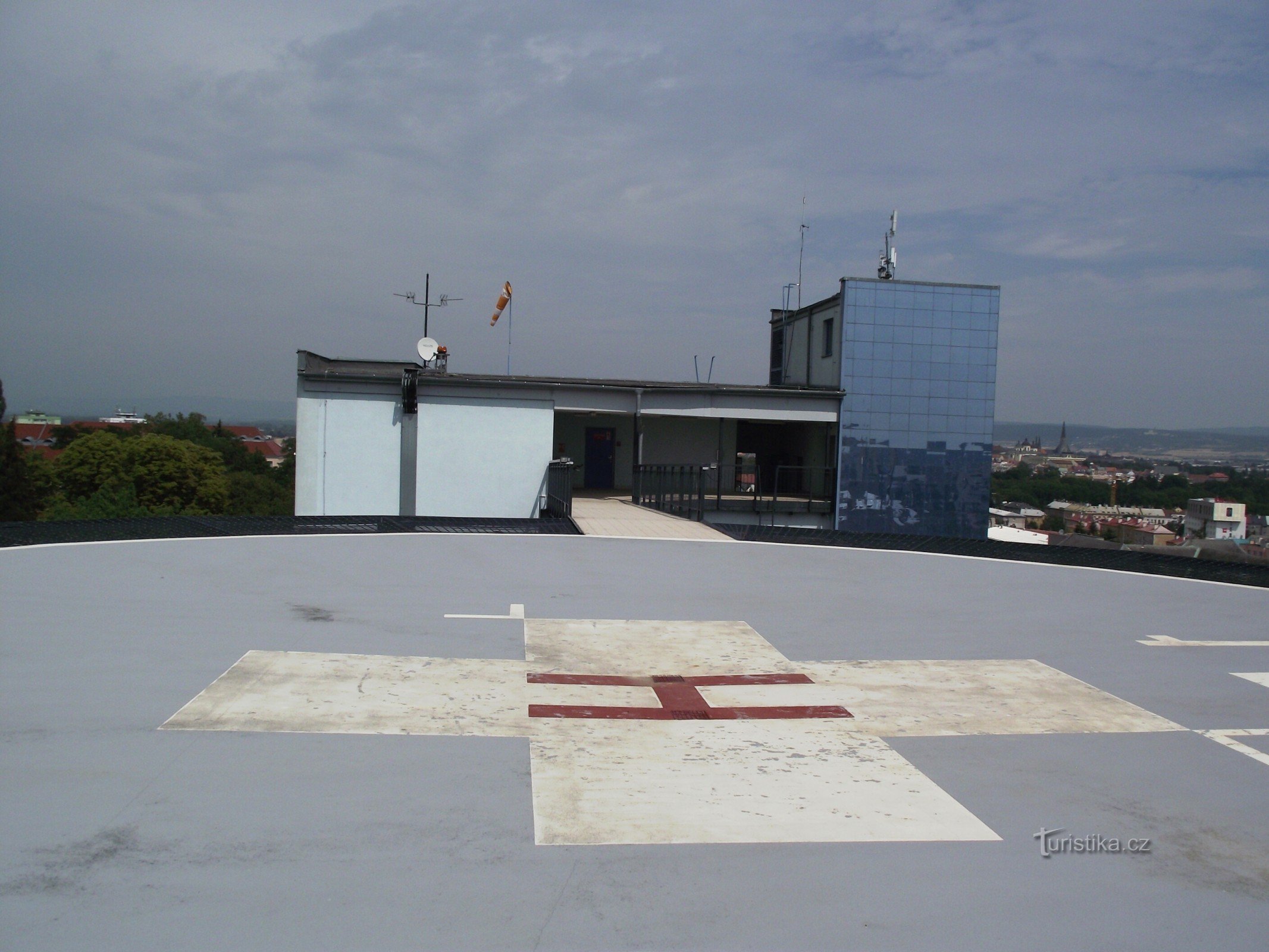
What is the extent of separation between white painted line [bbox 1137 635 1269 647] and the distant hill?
74.3 m

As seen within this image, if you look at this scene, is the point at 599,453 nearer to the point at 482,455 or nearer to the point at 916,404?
the point at 482,455

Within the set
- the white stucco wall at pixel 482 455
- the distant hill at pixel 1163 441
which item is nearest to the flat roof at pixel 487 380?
the white stucco wall at pixel 482 455

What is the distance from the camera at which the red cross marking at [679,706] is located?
16.5 ft

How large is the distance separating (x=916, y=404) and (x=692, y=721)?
19778mm

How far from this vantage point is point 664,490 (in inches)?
783

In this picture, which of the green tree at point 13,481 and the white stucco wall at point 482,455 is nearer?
the white stucco wall at point 482,455

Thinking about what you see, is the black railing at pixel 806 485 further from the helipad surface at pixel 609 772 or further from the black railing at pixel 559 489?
the helipad surface at pixel 609 772

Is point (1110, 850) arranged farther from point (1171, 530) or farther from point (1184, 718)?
point (1171, 530)

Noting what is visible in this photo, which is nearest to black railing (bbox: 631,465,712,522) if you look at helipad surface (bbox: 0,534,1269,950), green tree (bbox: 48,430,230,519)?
helipad surface (bbox: 0,534,1269,950)

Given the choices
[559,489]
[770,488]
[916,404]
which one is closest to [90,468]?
[770,488]

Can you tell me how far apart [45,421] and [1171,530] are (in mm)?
160992

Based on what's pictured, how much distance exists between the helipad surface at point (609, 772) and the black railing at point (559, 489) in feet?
27.9

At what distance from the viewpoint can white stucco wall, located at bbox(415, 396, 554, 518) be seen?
796 inches

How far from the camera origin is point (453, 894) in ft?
9.75
